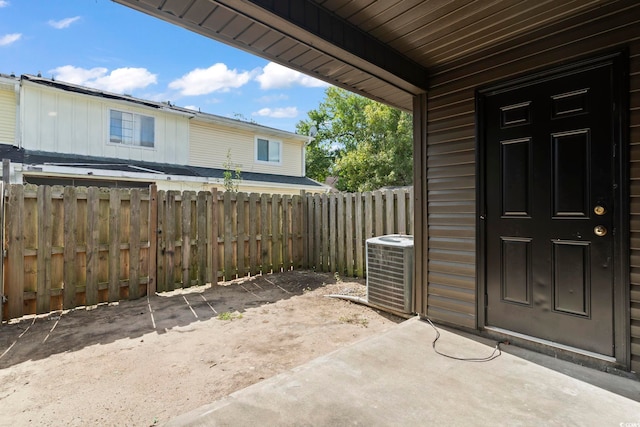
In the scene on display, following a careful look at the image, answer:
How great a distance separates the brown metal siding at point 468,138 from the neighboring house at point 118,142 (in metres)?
8.18

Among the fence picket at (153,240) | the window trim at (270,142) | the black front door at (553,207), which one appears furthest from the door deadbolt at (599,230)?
the window trim at (270,142)

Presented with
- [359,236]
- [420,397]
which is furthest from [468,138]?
[359,236]

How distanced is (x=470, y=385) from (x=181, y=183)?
372 inches

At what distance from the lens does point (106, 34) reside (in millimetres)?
8516

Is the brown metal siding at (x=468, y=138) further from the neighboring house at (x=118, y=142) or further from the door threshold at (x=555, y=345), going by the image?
the neighboring house at (x=118, y=142)

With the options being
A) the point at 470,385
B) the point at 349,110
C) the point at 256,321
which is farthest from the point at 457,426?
the point at 349,110

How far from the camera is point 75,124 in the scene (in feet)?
28.4

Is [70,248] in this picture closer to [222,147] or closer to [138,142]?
[138,142]

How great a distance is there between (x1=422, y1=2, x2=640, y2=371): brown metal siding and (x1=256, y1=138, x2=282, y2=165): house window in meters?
9.85

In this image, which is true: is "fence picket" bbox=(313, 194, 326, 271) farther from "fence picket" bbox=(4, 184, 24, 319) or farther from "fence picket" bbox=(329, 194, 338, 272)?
"fence picket" bbox=(4, 184, 24, 319)

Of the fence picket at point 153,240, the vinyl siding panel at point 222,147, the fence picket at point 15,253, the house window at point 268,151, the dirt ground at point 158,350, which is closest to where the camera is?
the dirt ground at point 158,350

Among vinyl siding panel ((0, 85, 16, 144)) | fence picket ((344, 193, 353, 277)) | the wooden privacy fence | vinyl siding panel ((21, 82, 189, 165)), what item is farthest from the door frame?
vinyl siding panel ((0, 85, 16, 144))

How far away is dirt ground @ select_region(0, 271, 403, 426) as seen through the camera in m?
1.95

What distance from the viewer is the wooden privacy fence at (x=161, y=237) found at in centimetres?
359
